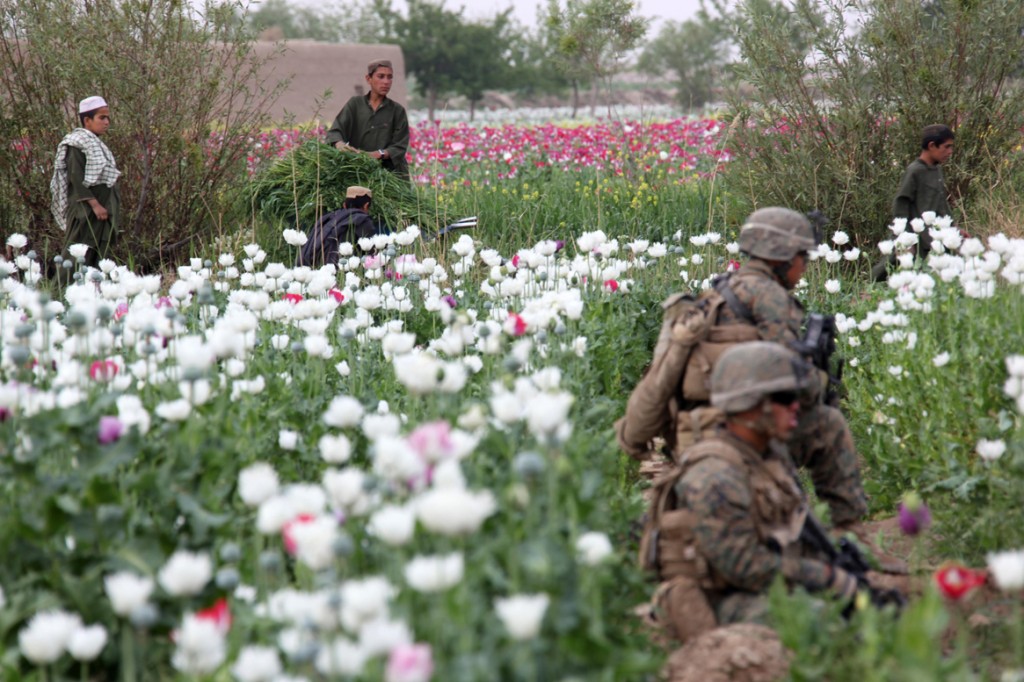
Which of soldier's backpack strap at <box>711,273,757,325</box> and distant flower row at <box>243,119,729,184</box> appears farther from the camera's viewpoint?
distant flower row at <box>243,119,729,184</box>

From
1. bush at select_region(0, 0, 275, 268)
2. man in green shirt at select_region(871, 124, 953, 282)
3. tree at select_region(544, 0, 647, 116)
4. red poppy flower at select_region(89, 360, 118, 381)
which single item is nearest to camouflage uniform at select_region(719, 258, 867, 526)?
red poppy flower at select_region(89, 360, 118, 381)

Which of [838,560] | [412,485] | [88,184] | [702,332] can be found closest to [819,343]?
[702,332]

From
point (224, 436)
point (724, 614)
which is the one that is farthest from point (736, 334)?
point (224, 436)

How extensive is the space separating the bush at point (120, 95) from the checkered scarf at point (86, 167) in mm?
667

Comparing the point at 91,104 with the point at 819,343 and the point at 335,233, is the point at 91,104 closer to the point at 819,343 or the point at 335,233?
the point at 335,233

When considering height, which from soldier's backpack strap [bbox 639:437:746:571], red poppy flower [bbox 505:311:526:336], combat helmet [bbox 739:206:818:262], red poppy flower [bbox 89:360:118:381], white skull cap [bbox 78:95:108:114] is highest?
white skull cap [bbox 78:95:108:114]

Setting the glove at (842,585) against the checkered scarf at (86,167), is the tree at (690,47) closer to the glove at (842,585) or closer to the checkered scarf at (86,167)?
the checkered scarf at (86,167)

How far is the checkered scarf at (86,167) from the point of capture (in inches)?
344

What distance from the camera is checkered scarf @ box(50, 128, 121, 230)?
8.75m

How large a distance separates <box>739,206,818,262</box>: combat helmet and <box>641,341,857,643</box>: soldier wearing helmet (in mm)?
828

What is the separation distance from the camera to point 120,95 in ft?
31.4

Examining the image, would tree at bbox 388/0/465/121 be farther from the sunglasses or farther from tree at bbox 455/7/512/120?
the sunglasses

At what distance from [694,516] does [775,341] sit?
102 cm

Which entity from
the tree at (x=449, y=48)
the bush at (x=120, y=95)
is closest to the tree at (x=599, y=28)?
the bush at (x=120, y=95)
